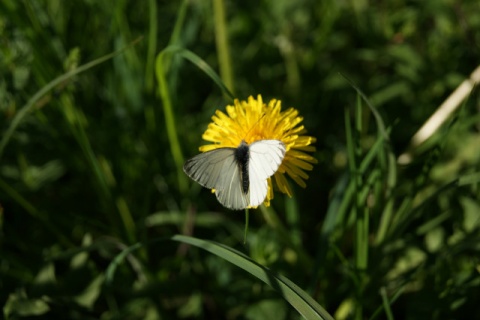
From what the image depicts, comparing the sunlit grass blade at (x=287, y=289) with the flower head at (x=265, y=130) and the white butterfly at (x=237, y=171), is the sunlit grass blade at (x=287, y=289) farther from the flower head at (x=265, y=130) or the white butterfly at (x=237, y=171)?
the flower head at (x=265, y=130)

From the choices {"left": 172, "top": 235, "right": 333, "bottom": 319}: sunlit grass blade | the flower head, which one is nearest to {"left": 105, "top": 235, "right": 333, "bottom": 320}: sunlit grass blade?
{"left": 172, "top": 235, "right": 333, "bottom": 319}: sunlit grass blade

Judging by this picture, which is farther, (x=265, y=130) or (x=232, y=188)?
(x=265, y=130)

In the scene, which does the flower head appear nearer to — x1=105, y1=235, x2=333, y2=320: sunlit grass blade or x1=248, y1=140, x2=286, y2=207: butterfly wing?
x1=248, y1=140, x2=286, y2=207: butterfly wing

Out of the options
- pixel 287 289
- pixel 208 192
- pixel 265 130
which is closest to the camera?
pixel 287 289

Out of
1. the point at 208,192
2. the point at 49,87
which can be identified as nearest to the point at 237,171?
the point at 49,87

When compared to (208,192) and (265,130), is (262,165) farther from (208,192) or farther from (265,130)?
(208,192)

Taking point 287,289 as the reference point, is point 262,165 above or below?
above

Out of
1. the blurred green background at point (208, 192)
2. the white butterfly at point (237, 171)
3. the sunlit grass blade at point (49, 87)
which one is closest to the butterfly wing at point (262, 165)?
the white butterfly at point (237, 171)

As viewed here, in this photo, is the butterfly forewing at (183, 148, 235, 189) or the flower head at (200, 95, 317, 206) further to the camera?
the flower head at (200, 95, 317, 206)
